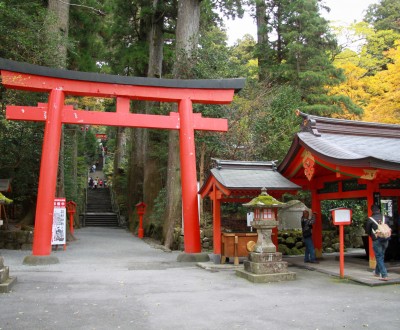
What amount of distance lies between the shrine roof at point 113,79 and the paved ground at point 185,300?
216 inches

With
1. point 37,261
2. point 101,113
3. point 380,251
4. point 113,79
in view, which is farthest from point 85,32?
point 380,251

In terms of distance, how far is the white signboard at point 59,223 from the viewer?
13852 millimetres

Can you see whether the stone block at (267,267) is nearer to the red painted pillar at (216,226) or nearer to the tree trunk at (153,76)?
the red painted pillar at (216,226)

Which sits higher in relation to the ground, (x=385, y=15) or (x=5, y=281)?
(x=385, y=15)

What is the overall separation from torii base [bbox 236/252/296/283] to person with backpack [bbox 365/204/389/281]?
5.90ft

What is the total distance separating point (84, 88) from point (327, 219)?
1154 cm

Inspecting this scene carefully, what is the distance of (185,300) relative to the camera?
21.9 ft

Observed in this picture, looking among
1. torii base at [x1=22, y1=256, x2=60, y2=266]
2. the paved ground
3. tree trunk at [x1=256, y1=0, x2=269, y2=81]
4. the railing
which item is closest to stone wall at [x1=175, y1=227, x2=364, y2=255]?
the paved ground

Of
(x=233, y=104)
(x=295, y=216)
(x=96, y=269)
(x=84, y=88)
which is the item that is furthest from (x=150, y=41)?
(x=96, y=269)

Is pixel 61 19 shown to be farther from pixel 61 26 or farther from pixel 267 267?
pixel 267 267

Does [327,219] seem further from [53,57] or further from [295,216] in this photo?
[53,57]

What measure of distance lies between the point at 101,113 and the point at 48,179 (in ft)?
8.16

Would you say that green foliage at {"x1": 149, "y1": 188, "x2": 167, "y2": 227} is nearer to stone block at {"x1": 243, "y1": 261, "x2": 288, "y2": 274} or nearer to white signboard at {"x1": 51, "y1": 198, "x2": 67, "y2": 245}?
white signboard at {"x1": 51, "y1": 198, "x2": 67, "y2": 245}

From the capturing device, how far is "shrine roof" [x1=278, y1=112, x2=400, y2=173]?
8.44 metres
